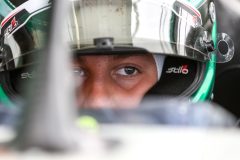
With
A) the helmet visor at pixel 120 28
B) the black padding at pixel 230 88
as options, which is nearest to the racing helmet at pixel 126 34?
the helmet visor at pixel 120 28

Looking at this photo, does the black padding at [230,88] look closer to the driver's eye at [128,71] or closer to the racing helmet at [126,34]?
the racing helmet at [126,34]

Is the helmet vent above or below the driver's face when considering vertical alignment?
above

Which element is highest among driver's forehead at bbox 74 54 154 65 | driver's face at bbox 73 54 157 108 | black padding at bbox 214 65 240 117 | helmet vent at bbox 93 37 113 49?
helmet vent at bbox 93 37 113 49

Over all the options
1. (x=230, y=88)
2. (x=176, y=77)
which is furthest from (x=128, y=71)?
(x=230, y=88)

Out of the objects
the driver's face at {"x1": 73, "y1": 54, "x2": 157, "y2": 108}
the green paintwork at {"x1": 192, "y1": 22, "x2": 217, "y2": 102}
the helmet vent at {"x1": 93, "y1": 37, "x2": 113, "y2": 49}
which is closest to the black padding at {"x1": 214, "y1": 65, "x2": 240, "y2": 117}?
the green paintwork at {"x1": 192, "y1": 22, "x2": 217, "y2": 102}

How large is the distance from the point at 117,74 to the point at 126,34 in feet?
0.83

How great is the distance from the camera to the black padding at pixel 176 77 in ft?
5.99

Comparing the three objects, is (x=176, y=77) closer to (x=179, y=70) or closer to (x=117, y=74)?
(x=179, y=70)

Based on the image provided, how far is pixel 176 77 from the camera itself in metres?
1.90

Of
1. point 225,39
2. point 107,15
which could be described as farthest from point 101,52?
point 225,39

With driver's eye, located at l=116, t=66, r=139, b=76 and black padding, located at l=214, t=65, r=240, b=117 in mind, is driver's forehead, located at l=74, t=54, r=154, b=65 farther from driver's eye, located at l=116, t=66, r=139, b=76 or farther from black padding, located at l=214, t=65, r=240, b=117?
black padding, located at l=214, t=65, r=240, b=117

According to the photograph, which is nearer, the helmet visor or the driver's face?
the helmet visor

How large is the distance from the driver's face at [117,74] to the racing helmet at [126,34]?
63mm

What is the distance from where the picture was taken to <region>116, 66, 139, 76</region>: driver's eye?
179 cm
